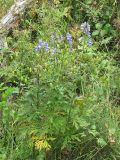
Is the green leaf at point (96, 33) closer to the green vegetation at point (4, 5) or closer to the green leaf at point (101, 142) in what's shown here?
the green vegetation at point (4, 5)

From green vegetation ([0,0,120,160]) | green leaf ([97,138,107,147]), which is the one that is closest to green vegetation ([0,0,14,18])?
green vegetation ([0,0,120,160])

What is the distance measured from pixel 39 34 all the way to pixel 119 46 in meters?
0.96

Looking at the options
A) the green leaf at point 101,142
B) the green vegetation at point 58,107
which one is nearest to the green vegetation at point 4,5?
the green vegetation at point 58,107

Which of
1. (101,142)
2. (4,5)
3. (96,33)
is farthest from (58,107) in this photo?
(4,5)

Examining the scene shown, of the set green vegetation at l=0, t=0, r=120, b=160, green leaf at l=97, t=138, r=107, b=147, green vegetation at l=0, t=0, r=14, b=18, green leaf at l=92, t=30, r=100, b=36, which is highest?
green vegetation at l=0, t=0, r=14, b=18

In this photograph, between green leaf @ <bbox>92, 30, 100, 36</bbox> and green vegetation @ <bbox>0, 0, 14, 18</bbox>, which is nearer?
green leaf @ <bbox>92, 30, 100, 36</bbox>

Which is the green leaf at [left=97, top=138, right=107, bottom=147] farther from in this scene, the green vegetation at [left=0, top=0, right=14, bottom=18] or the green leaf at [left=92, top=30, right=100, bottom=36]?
the green vegetation at [left=0, top=0, right=14, bottom=18]

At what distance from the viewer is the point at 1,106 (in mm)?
3605

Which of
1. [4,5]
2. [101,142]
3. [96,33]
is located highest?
[4,5]

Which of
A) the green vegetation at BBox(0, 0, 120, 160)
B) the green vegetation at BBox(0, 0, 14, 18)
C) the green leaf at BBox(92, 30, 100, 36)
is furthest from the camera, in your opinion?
the green vegetation at BBox(0, 0, 14, 18)

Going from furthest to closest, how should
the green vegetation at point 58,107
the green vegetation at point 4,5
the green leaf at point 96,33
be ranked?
the green vegetation at point 4,5, the green leaf at point 96,33, the green vegetation at point 58,107

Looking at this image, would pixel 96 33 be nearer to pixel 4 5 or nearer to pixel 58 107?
pixel 4 5

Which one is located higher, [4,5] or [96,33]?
[4,5]

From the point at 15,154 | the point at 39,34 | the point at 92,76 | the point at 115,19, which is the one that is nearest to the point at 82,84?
the point at 92,76
